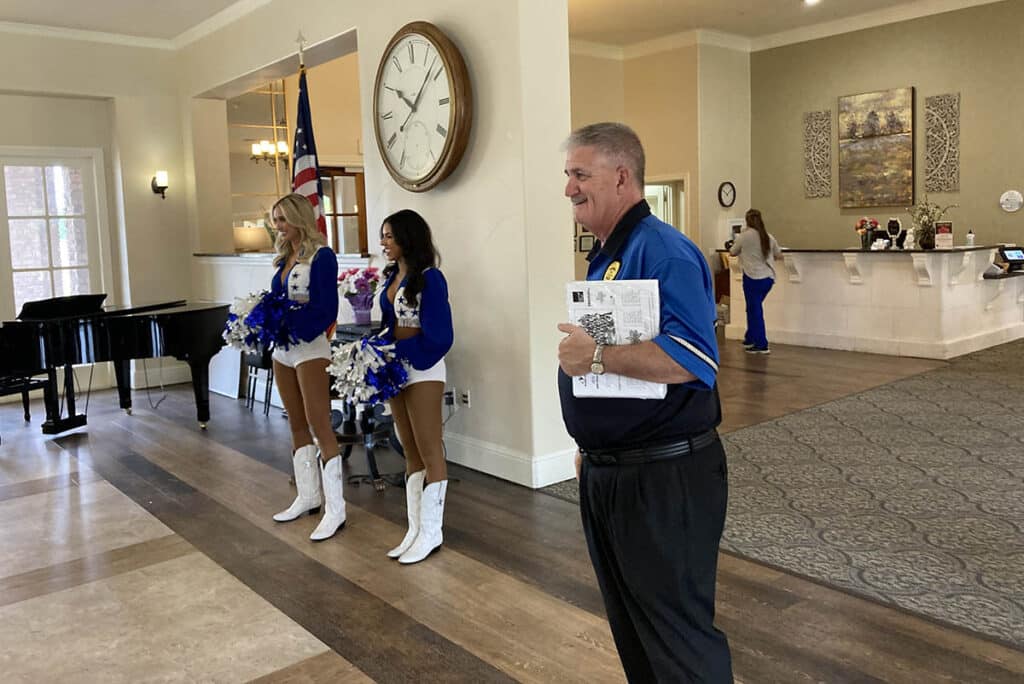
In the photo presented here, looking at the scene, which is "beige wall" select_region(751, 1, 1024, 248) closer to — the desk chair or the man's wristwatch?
the desk chair

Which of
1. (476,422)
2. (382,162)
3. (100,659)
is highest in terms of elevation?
(382,162)

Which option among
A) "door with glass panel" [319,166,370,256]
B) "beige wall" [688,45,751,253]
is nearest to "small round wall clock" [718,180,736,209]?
"beige wall" [688,45,751,253]

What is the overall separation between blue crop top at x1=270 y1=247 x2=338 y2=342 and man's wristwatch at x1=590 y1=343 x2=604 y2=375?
2.55 metres

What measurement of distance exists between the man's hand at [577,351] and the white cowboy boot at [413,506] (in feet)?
7.27

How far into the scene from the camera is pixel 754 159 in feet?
40.5

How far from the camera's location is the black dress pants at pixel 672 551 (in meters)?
1.91

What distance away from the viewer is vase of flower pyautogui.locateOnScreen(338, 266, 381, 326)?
18.5 ft

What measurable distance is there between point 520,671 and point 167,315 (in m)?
4.78

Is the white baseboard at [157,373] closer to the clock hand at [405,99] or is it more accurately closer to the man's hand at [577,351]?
the clock hand at [405,99]

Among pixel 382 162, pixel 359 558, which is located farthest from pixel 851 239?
pixel 359 558

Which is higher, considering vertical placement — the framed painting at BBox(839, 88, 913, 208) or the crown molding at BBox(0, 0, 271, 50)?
the crown molding at BBox(0, 0, 271, 50)

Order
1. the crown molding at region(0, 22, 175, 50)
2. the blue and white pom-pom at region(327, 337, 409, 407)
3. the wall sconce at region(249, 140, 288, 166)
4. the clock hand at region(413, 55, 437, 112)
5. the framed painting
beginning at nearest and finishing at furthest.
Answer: the blue and white pom-pom at region(327, 337, 409, 407) < the clock hand at region(413, 55, 437, 112) < the crown molding at region(0, 22, 175, 50) < the wall sconce at region(249, 140, 288, 166) < the framed painting

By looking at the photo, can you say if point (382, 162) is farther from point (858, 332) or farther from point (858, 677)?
point (858, 332)

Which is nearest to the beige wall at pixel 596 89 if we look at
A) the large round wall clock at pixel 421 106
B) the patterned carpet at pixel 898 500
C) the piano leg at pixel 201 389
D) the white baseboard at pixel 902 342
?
the white baseboard at pixel 902 342
